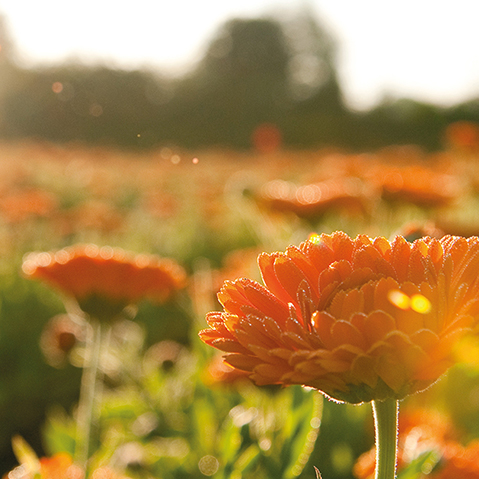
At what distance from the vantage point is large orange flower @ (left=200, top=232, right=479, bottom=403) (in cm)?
45

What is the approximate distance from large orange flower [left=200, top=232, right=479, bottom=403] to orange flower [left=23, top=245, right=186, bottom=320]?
2.05 ft

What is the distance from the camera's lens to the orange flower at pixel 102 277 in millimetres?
1113

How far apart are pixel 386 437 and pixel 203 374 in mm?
1037

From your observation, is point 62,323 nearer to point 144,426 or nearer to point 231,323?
point 144,426

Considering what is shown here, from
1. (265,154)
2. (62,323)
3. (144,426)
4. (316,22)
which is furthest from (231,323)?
(316,22)

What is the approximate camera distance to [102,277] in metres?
1.12

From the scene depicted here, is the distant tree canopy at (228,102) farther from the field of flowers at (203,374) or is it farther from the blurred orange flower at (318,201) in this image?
the blurred orange flower at (318,201)

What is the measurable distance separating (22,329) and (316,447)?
2003 mm

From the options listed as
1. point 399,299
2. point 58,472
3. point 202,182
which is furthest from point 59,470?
point 202,182

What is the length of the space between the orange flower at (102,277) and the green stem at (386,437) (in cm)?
68

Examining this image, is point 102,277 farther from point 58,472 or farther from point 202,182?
point 202,182

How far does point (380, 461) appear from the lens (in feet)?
1.67

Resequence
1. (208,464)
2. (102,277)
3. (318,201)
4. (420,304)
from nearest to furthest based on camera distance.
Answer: (420,304)
(102,277)
(208,464)
(318,201)

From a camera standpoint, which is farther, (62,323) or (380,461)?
(62,323)
